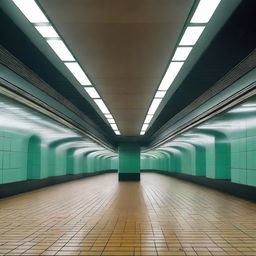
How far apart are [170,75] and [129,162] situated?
18.0 meters

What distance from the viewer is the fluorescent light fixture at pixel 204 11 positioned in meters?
3.70

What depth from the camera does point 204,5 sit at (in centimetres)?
375

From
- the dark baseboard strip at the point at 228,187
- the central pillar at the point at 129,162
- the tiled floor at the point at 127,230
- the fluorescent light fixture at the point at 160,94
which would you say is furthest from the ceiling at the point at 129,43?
the central pillar at the point at 129,162

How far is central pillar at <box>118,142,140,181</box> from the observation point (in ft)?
79.4

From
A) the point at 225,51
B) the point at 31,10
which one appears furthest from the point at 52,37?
the point at 225,51

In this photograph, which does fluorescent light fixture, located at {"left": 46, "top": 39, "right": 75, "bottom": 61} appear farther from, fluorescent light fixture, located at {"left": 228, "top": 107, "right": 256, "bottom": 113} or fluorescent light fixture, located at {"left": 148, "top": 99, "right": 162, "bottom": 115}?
fluorescent light fixture, located at {"left": 228, "top": 107, "right": 256, "bottom": 113}

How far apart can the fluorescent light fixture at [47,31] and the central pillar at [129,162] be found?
19904 millimetres

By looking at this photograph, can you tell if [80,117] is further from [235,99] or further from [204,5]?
[204,5]

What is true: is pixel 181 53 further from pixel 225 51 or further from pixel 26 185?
pixel 26 185

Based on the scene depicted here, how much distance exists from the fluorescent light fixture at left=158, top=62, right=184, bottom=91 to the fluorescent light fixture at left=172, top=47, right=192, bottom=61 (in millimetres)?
283

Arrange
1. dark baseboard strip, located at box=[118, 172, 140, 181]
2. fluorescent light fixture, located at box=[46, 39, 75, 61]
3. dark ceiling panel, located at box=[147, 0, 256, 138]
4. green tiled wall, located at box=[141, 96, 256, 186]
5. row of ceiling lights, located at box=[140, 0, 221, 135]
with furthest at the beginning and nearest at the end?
dark baseboard strip, located at box=[118, 172, 140, 181]
green tiled wall, located at box=[141, 96, 256, 186]
fluorescent light fixture, located at box=[46, 39, 75, 61]
dark ceiling panel, located at box=[147, 0, 256, 138]
row of ceiling lights, located at box=[140, 0, 221, 135]

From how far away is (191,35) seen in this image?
4.64 metres

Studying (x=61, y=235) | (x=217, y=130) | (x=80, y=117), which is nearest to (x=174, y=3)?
(x=61, y=235)

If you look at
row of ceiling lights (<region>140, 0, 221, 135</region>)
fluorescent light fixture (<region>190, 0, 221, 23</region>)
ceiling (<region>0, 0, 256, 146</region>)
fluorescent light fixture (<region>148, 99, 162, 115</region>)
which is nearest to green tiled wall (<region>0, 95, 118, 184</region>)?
ceiling (<region>0, 0, 256, 146</region>)
